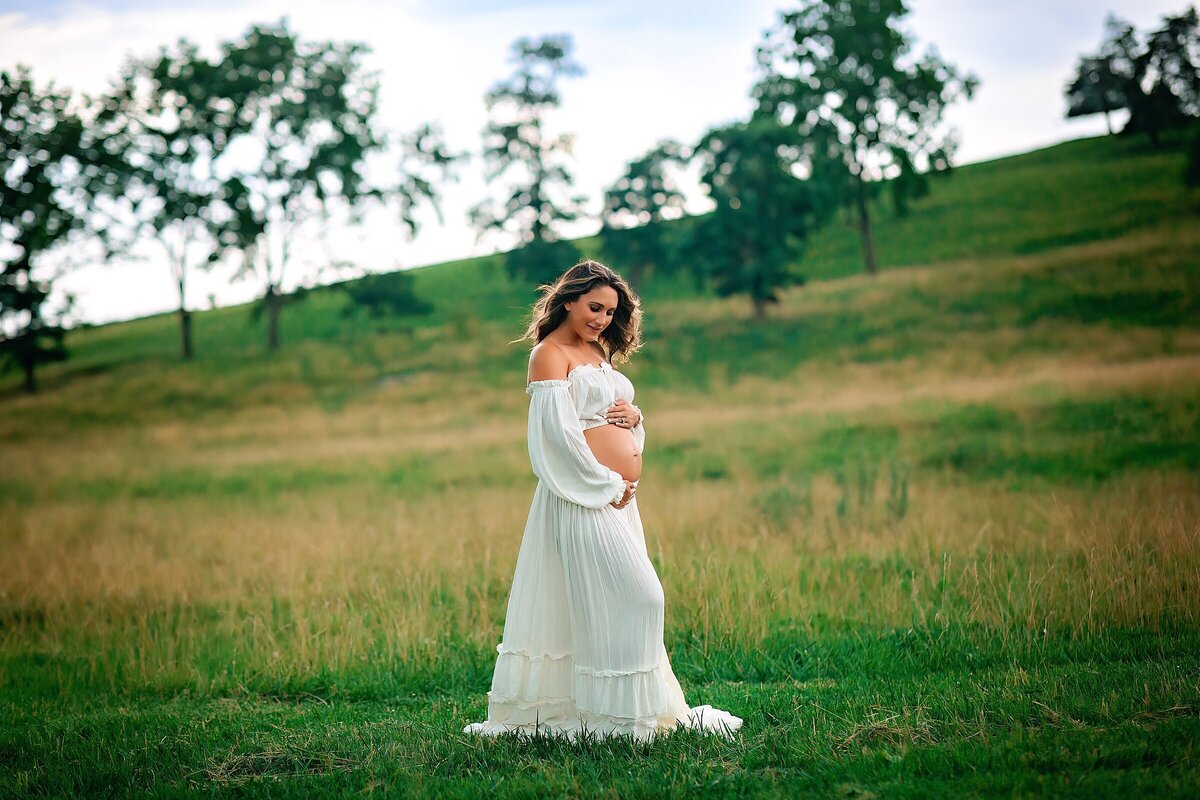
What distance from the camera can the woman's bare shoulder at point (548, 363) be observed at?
15.5ft

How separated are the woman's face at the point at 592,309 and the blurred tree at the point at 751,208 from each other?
31288 mm

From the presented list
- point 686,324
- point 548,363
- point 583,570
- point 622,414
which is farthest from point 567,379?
point 686,324

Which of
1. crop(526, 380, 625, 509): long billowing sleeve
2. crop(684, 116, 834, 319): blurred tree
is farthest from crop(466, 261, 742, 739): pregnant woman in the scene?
crop(684, 116, 834, 319): blurred tree

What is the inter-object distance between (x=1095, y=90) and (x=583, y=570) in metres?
73.9

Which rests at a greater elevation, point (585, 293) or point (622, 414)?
point (585, 293)

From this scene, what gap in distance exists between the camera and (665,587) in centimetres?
780

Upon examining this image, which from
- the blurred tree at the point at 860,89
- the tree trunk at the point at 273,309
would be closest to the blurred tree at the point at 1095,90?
the blurred tree at the point at 860,89

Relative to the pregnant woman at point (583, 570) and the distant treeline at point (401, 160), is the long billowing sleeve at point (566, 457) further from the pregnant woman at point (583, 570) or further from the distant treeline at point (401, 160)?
the distant treeline at point (401, 160)

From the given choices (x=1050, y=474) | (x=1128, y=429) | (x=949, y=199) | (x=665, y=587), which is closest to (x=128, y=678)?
(x=665, y=587)

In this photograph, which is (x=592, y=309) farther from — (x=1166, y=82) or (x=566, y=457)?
(x=1166, y=82)

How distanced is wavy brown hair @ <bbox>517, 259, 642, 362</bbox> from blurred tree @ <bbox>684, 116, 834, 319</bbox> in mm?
30743

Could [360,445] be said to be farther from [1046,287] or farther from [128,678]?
[1046,287]

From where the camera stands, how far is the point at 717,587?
762cm

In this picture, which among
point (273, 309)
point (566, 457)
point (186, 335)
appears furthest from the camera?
point (186, 335)
